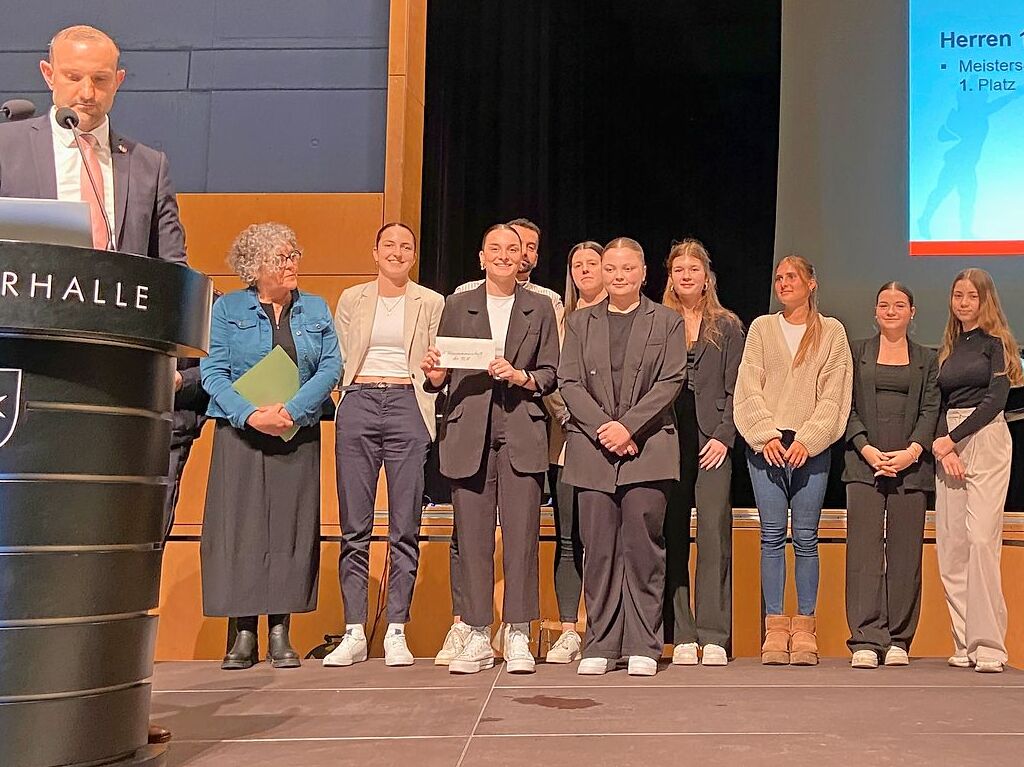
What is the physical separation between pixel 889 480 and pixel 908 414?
241 mm

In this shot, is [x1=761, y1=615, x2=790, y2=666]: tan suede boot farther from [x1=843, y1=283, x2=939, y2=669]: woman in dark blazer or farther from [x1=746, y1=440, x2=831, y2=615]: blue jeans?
[x1=843, y1=283, x2=939, y2=669]: woman in dark blazer

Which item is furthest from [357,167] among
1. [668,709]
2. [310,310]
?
[668,709]

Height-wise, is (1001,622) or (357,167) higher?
(357,167)

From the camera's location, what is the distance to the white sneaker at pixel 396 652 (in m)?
3.34

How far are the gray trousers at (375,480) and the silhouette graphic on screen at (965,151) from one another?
2.88 metres

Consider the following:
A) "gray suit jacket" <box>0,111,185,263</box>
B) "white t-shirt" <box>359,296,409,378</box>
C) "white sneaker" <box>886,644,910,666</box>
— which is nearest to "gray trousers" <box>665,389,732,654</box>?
"white sneaker" <box>886,644,910,666</box>

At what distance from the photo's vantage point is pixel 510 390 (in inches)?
134

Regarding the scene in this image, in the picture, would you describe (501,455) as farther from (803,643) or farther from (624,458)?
(803,643)

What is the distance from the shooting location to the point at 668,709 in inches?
99.6

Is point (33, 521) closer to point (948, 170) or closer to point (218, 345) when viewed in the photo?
point (218, 345)

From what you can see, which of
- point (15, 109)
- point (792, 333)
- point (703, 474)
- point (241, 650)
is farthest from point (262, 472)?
point (792, 333)

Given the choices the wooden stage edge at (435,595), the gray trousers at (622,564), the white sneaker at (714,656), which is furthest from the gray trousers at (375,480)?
the white sneaker at (714,656)

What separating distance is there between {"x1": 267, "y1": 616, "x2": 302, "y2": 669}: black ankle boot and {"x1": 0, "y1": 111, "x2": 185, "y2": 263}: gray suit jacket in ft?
4.60

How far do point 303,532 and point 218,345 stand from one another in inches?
27.1
